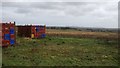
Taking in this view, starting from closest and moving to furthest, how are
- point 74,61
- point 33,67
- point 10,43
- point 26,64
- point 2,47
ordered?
point 33,67 → point 26,64 → point 74,61 → point 2,47 → point 10,43

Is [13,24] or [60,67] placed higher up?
[13,24]

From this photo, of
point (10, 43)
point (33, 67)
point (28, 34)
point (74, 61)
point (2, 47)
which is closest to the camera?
point (33, 67)

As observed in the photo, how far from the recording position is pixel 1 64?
44.0ft

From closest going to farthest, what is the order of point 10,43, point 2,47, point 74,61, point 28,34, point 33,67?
point 33,67 < point 74,61 < point 2,47 < point 10,43 < point 28,34

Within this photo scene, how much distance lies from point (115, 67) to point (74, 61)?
2720 mm

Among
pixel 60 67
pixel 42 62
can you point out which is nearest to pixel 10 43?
pixel 42 62

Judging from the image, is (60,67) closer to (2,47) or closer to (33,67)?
(33,67)

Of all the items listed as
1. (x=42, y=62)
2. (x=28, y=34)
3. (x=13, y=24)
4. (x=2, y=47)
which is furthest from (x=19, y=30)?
(x=42, y=62)

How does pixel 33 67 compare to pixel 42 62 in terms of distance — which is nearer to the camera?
pixel 33 67

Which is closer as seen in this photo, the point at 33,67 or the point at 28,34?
the point at 33,67

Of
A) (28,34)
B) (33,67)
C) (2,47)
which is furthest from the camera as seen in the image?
(28,34)

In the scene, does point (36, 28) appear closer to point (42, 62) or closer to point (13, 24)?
point (13, 24)

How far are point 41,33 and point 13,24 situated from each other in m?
11.8

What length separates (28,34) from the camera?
33469 millimetres
